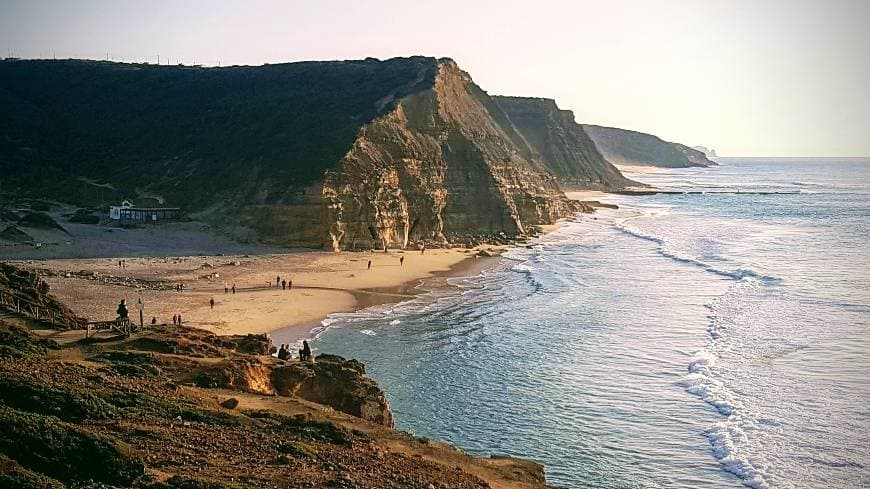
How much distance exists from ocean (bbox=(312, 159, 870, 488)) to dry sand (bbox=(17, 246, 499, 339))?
2349 mm

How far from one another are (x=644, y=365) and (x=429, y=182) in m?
36.3

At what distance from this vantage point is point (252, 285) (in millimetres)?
38938

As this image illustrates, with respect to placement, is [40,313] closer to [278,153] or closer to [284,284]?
[284,284]

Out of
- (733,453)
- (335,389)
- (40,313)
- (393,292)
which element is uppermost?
(40,313)

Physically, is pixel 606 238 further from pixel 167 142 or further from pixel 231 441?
pixel 231 441

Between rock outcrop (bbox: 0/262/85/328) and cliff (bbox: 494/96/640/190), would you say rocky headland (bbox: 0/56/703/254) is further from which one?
cliff (bbox: 494/96/640/190)

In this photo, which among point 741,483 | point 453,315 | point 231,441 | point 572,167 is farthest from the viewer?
point 572,167

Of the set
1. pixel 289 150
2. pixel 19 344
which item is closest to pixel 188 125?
pixel 289 150

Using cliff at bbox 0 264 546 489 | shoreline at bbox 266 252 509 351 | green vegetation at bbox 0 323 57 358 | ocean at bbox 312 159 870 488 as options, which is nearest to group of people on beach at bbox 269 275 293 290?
shoreline at bbox 266 252 509 351

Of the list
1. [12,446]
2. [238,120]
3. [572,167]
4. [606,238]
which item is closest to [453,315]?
[12,446]

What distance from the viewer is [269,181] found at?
2232 inches

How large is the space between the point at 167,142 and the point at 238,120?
23.2 feet

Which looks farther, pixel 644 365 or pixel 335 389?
pixel 644 365

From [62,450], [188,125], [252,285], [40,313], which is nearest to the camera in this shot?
[62,450]
